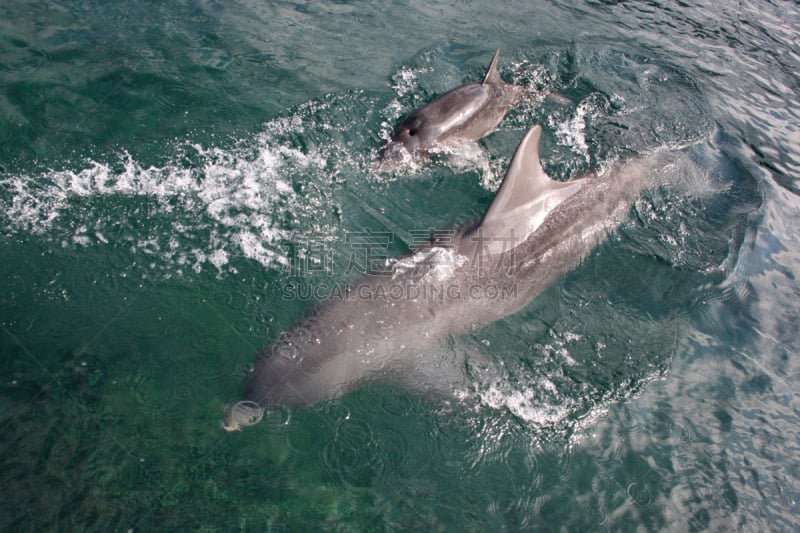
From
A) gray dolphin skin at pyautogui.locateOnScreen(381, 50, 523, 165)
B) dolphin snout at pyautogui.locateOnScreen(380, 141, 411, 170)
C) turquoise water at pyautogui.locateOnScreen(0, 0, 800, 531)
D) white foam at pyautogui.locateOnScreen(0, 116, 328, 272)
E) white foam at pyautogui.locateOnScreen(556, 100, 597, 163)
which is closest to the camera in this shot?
turquoise water at pyautogui.locateOnScreen(0, 0, 800, 531)

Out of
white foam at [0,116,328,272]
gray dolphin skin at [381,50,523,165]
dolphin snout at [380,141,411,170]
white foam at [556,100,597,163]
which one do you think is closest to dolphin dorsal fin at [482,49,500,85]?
gray dolphin skin at [381,50,523,165]

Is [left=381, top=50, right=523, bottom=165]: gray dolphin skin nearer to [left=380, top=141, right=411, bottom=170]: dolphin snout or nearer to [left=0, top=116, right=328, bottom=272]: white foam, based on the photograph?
[left=380, top=141, right=411, bottom=170]: dolphin snout

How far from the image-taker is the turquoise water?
14.4ft

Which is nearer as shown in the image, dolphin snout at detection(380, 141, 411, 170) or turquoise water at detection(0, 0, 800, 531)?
turquoise water at detection(0, 0, 800, 531)

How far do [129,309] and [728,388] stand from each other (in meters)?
6.23

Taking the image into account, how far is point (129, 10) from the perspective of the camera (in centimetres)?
891

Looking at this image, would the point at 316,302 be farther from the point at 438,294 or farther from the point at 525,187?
the point at 525,187

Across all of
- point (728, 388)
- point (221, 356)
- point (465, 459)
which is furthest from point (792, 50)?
point (221, 356)

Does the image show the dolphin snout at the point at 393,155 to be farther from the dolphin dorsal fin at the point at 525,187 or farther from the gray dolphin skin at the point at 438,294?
the dolphin dorsal fin at the point at 525,187

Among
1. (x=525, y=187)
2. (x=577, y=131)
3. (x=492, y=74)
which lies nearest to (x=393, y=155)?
(x=525, y=187)

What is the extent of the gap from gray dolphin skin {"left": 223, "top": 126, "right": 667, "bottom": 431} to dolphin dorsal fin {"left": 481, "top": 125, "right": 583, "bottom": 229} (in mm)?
12

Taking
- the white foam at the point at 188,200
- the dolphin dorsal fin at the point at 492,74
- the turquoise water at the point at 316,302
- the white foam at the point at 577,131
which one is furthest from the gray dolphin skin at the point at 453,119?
the white foam at the point at 188,200

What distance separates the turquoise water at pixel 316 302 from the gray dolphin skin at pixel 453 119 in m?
0.33

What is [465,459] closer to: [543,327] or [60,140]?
[543,327]
